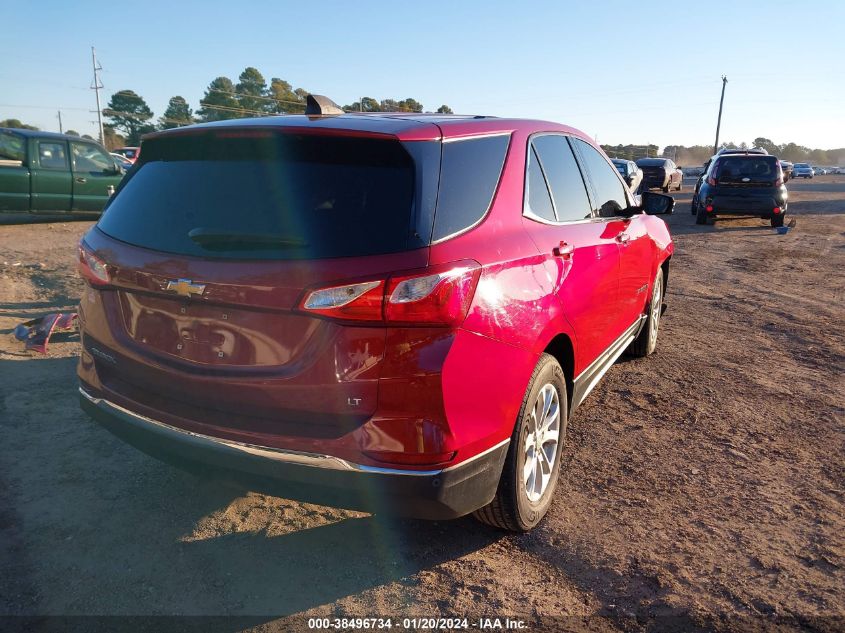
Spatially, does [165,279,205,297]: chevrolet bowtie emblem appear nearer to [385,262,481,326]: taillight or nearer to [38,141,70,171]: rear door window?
[385,262,481,326]: taillight

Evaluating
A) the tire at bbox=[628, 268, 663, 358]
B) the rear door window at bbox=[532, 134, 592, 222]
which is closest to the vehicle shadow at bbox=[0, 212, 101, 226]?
the tire at bbox=[628, 268, 663, 358]

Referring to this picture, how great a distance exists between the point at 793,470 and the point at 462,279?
2572 mm

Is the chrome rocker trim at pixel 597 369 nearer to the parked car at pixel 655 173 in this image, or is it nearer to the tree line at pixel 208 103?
the parked car at pixel 655 173

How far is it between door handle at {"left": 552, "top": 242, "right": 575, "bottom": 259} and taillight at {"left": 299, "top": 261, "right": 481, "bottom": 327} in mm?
996

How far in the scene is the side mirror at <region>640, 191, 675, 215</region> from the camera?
4.85 meters

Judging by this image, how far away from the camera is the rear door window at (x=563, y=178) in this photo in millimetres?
3352

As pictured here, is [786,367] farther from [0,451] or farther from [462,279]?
[0,451]

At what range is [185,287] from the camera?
2.39 metres

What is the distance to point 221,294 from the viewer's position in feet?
7.62

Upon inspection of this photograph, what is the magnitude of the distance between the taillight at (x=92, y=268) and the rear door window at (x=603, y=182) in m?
2.79

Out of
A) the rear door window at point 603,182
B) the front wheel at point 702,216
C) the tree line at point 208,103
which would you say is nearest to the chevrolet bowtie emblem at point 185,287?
the rear door window at point 603,182

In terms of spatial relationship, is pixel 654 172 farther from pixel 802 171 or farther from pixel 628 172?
pixel 802 171

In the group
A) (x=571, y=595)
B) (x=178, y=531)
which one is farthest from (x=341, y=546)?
(x=571, y=595)

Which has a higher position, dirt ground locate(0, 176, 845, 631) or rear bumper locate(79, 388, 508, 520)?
rear bumper locate(79, 388, 508, 520)
